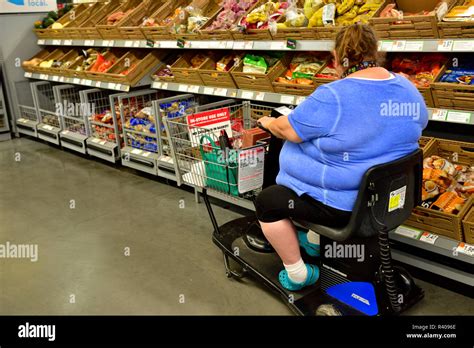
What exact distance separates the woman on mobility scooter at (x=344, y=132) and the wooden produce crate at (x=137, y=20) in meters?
2.81

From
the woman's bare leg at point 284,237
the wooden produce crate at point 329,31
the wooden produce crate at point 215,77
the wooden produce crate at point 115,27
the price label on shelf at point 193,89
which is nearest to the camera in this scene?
the woman's bare leg at point 284,237

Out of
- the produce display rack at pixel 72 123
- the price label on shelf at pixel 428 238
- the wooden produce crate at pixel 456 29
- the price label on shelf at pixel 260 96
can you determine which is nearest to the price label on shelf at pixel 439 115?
the wooden produce crate at pixel 456 29

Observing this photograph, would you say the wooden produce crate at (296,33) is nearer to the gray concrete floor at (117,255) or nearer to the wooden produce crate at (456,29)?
the wooden produce crate at (456,29)

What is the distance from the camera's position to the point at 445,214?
7.59 ft

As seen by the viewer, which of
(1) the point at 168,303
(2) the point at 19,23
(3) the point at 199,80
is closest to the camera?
(1) the point at 168,303

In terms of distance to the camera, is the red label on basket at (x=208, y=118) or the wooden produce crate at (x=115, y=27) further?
the wooden produce crate at (x=115, y=27)

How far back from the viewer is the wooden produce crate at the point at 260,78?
3324mm

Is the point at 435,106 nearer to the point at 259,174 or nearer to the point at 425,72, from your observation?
the point at 425,72

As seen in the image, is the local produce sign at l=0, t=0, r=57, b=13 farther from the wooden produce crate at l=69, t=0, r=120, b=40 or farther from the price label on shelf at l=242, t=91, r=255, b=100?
the price label on shelf at l=242, t=91, r=255, b=100

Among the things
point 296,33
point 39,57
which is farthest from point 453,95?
point 39,57

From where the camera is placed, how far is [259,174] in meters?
2.50

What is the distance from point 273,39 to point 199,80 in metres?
0.87

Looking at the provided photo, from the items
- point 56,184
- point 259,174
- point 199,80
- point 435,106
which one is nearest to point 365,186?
point 259,174

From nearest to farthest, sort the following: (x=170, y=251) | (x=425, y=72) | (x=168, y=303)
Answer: (x=168, y=303), (x=425, y=72), (x=170, y=251)
